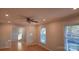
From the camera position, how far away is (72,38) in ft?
6.30

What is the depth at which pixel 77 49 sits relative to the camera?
193 cm

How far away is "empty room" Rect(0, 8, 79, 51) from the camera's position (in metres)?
1.91

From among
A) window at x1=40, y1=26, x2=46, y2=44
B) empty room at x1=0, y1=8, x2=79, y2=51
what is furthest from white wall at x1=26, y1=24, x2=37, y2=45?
window at x1=40, y1=26, x2=46, y2=44

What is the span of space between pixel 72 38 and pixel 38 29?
678 mm

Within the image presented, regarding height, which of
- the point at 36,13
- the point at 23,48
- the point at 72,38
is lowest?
the point at 23,48

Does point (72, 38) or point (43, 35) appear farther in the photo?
point (43, 35)

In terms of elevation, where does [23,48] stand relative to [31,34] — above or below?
below

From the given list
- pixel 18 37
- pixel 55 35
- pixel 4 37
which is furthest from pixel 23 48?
pixel 55 35

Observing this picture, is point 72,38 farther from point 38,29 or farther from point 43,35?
point 38,29

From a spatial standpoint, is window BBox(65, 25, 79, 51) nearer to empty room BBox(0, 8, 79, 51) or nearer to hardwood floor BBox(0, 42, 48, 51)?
empty room BBox(0, 8, 79, 51)

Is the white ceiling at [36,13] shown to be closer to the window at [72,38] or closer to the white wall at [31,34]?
the white wall at [31,34]
